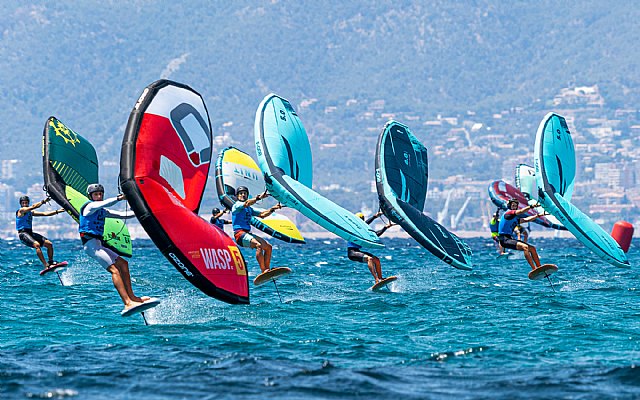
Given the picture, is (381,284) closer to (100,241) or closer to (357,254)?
(357,254)

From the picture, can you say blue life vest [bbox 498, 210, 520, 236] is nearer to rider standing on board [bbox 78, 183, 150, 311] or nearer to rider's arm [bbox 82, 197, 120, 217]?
rider standing on board [bbox 78, 183, 150, 311]

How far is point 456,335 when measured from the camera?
18062 millimetres

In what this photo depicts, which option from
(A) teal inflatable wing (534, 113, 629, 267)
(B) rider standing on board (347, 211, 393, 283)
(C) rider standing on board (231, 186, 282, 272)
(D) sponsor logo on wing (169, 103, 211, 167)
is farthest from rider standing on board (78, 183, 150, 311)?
(A) teal inflatable wing (534, 113, 629, 267)

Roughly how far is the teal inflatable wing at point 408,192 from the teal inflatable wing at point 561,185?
2.44 m

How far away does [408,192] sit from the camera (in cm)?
2850

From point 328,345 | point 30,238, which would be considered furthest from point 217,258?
point 30,238

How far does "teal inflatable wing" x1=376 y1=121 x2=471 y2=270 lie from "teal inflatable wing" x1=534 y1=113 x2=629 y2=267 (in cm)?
244

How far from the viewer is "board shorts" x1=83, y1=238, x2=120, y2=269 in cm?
1756

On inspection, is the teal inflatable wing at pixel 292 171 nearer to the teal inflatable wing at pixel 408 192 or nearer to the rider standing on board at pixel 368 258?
the rider standing on board at pixel 368 258

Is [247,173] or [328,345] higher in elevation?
[247,173]

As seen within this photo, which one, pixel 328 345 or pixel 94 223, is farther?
pixel 94 223

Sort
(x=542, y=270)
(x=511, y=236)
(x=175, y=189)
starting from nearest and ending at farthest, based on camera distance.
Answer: (x=175, y=189) < (x=542, y=270) < (x=511, y=236)

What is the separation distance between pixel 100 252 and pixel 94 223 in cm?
42

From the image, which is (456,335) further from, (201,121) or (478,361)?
(201,121)
